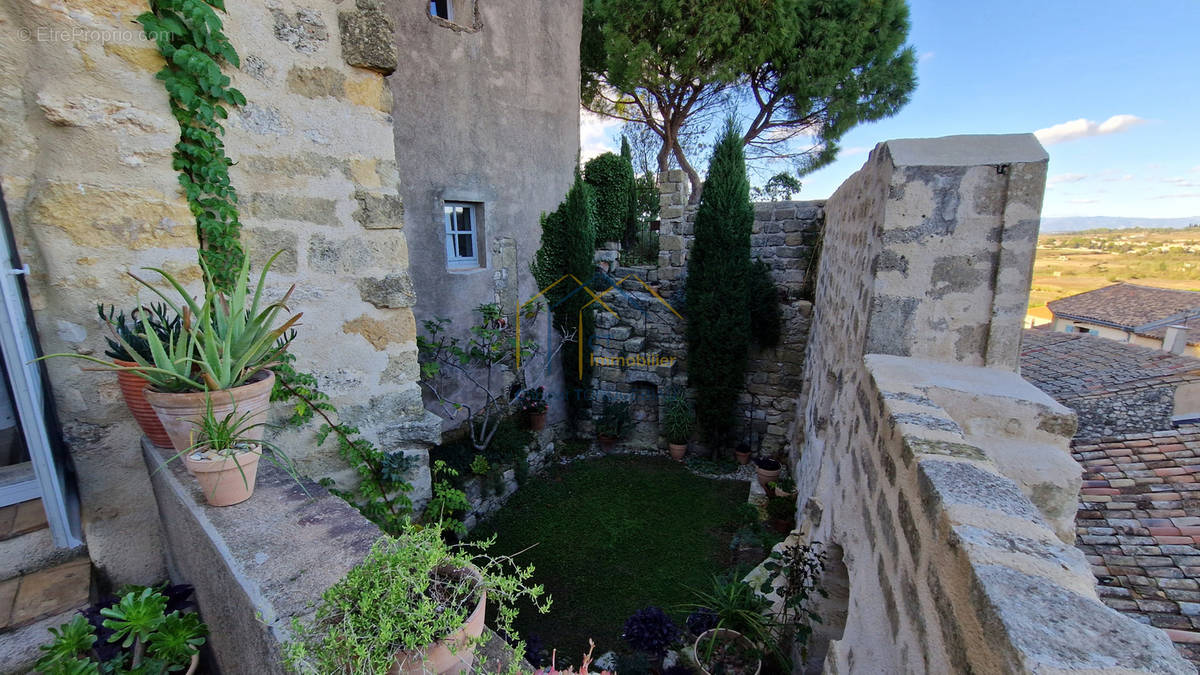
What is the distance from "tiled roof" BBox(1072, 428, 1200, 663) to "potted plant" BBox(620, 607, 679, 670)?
8.07ft

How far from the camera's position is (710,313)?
21.3ft

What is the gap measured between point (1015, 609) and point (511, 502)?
5485 millimetres

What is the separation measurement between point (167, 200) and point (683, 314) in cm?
588

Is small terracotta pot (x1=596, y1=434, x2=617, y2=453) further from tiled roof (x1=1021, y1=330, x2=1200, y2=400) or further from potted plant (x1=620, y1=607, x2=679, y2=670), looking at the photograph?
tiled roof (x1=1021, y1=330, x2=1200, y2=400)

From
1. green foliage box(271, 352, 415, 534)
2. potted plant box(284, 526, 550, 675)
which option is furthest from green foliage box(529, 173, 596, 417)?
potted plant box(284, 526, 550, 675)

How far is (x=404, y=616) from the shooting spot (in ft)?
2.74

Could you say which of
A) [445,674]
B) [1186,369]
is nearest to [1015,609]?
[445,674]

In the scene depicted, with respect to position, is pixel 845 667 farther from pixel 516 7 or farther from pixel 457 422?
pixel 516 7

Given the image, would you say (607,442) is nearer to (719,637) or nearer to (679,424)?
(679,424)

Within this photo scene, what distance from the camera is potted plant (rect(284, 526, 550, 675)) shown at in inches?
31.8

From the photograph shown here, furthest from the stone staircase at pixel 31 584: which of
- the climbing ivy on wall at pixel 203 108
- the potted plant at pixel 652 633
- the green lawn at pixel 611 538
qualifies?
the potted plant at pixel 652 633

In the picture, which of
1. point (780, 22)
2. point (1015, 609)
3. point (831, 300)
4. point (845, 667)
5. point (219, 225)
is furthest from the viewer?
point (780, 22)

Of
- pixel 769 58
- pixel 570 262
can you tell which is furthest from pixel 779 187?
pixel 570 262

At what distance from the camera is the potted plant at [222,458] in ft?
4.56
